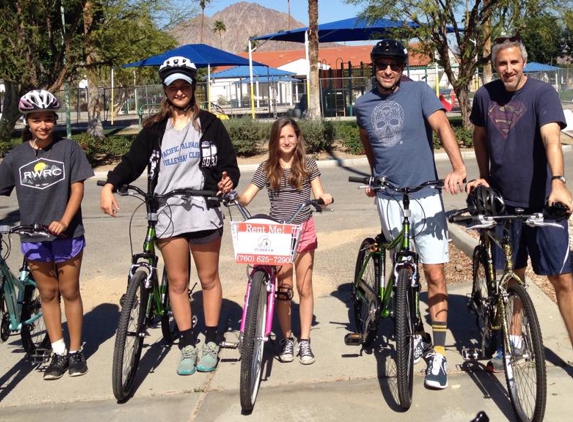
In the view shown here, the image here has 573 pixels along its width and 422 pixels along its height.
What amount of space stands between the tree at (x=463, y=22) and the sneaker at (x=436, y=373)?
16.3 meters

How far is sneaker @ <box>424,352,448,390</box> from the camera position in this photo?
176 inches

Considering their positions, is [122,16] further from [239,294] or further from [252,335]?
[252,335]

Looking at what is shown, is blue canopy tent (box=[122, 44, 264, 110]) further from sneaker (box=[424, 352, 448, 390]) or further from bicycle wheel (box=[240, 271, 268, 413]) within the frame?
sneaker (box=[424, 352, 448, 390])

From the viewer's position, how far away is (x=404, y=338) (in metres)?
4.17

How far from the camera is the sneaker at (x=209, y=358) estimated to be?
4922 millimetres

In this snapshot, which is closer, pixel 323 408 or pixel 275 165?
pixel 323 408

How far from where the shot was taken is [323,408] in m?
4.31

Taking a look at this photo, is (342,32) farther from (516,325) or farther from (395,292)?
(516,325)

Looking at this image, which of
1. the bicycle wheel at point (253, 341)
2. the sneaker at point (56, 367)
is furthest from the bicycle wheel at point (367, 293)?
the sneaker at point (56, 367)

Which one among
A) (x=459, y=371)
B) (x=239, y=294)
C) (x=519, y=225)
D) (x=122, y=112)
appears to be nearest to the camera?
(x=519, y=225)

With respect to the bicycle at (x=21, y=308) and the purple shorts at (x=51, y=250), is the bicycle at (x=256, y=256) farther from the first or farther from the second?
the bicycle at (x=21, y=308)

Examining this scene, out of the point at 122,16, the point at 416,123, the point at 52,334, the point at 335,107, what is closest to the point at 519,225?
the point at 416,123

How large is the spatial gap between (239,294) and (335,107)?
24148 mm

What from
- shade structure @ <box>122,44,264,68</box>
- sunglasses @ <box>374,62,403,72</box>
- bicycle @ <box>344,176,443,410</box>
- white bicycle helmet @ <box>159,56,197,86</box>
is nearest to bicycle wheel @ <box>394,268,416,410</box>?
bicycle @ <box>344,176,443,410</box>
